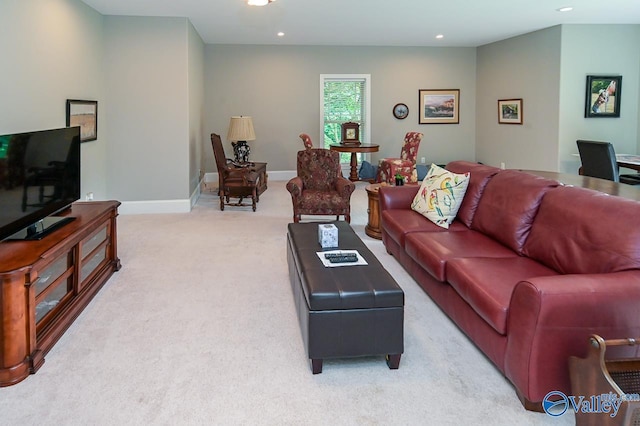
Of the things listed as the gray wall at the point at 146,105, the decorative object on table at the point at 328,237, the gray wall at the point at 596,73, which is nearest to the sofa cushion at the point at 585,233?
the decorative object on table at the point at 328,237

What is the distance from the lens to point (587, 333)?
2.05m

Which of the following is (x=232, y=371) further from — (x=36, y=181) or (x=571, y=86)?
(x=571, y=86)

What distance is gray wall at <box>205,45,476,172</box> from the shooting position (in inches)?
368

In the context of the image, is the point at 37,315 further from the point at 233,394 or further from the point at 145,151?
the point at 145,151

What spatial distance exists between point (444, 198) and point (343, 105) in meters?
6.16

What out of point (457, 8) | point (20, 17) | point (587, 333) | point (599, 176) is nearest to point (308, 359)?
point (587, 333)

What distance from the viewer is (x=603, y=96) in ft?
24.2

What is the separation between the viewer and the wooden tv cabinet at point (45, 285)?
241cm

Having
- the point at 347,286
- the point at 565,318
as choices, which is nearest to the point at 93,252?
the point at 347,286

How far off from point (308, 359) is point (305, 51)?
308 inches

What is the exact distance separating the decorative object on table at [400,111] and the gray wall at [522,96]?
1.50 m

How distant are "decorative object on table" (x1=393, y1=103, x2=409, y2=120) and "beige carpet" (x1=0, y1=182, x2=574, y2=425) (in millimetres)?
6319

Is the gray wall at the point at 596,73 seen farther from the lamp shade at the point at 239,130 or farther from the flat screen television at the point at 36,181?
the flat screen television at the point at 36,181
